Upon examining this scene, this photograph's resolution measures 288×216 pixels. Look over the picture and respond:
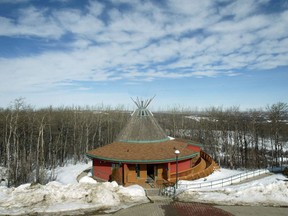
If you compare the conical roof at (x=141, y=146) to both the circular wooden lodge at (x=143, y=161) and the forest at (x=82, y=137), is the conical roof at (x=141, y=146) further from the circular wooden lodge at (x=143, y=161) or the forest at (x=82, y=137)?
the forest at (x=82, y=137)

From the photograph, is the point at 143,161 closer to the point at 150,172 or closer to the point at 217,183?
the point at 150,172

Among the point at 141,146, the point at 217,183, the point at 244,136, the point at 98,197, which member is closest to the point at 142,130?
the point at 141,146

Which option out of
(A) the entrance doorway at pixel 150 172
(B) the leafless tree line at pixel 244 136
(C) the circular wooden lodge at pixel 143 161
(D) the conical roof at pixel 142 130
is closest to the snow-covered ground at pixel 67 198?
(C) the circular wooden lodge at pixel 143 161

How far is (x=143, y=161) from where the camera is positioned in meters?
19.4

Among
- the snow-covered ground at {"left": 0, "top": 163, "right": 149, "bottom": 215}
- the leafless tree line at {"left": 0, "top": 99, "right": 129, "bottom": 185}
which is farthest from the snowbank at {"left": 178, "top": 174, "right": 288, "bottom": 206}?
the leafless tree line at {"left": 0, "top": 99, "right": 129, "bottom": 185}

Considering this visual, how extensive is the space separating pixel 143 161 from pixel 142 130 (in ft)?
17.5

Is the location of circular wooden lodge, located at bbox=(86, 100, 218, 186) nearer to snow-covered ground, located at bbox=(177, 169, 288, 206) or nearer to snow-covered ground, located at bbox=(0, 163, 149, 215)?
snow-covered ground, located at bbox=(177, 169, 288, 206)

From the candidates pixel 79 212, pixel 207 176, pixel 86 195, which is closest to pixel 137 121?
pixel 207 176

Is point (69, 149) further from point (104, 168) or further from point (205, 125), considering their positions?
point (205, 125)

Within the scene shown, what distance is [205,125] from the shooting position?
57.0m

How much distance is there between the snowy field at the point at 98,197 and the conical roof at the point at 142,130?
336 inches

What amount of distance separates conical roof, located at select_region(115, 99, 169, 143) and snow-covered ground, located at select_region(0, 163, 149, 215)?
28.3 feet

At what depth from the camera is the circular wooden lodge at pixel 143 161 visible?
779 inches

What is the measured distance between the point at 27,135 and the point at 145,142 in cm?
2866
